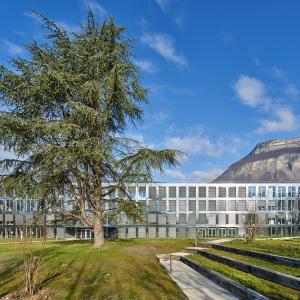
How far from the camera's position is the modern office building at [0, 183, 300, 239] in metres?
72.2

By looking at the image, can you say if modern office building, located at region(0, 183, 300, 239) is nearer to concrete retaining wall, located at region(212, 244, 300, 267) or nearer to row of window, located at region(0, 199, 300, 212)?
row of window, located at region(0, 199, 300, 212)

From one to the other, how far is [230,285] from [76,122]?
43.2 feet

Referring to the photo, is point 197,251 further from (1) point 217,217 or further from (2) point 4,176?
(1) point 217,217

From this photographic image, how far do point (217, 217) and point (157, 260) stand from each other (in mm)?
56160

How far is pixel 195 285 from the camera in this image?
13594mm

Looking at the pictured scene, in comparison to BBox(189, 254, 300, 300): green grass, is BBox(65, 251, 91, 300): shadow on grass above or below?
below

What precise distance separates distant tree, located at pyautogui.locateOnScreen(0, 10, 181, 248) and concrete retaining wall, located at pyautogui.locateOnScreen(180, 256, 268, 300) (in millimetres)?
7636

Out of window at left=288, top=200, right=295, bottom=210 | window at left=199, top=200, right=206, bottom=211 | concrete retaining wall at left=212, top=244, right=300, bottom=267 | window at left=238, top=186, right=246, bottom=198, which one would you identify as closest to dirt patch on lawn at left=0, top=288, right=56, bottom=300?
concrete retaining wall at left=212, top=244, right=300, bottom=267

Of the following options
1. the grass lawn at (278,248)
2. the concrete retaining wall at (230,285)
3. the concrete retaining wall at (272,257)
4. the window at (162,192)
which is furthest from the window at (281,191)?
the concrete retaining wall at (230,285)

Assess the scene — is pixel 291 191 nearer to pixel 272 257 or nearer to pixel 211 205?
pixel 211 205

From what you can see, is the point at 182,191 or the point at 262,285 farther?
the point at 182,191

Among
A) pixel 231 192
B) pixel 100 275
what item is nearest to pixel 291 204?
pixel 231 192

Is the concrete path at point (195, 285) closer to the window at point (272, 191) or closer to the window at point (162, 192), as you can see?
the window at point (162, 192)

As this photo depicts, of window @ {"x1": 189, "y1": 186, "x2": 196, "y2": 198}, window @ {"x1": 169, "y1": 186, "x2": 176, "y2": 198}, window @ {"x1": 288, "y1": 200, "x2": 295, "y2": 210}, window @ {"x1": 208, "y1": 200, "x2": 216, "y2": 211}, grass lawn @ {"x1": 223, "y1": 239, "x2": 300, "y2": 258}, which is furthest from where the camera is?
window @ {"x1": 288, "y1": 200, "x2": 295, "y2": 210}
